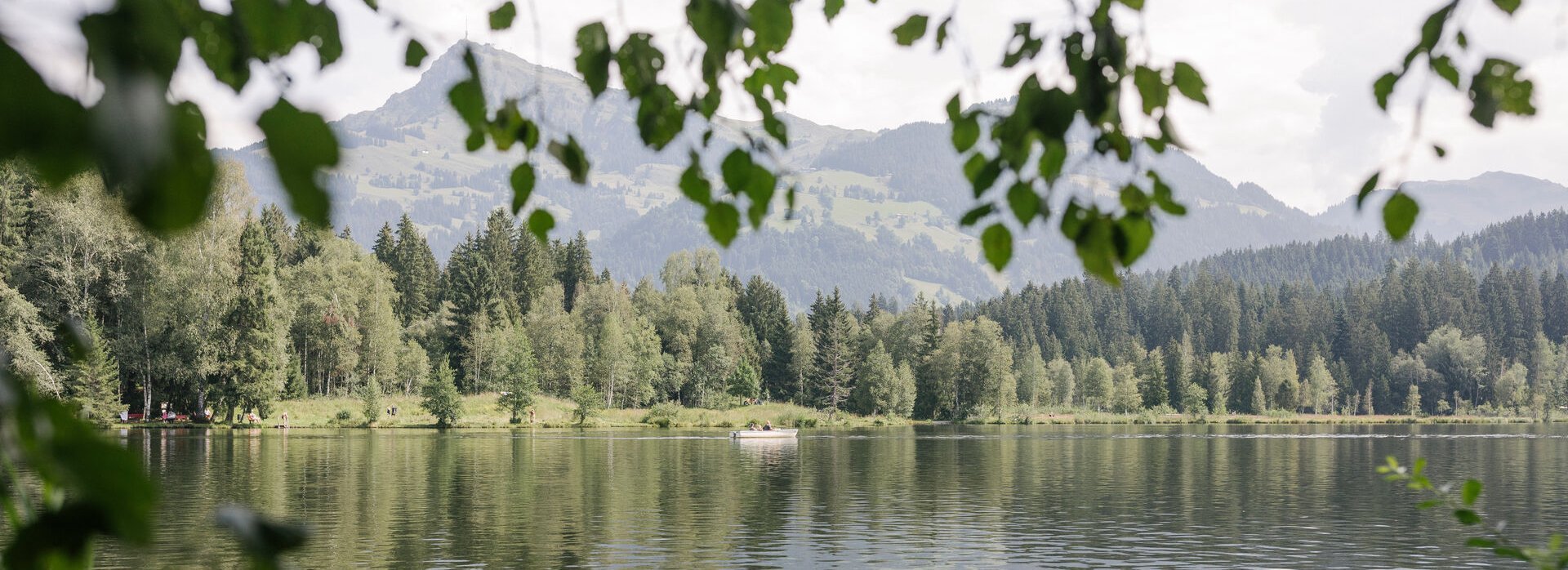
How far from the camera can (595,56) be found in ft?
8.93

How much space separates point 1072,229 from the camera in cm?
246

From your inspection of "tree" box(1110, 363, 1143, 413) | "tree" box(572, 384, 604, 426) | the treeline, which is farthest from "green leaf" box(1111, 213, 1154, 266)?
"tree" box(1110, 363, 1143, 413)

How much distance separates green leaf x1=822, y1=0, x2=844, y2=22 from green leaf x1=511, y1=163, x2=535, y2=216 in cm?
103

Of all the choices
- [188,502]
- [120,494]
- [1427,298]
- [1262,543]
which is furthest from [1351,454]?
[1427,298]

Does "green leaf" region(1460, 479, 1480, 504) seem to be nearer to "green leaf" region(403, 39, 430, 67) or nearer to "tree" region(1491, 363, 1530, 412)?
"green leaf" region(403, 39, 430, 67)

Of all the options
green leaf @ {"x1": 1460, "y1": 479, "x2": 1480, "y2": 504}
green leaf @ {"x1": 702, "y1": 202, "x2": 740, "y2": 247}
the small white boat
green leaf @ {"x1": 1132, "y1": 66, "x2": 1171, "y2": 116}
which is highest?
green leaf @ {"x1": 1132, "y1": 66, "x2": 1171, "y2": 116}

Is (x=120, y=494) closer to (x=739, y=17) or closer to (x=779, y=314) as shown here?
(x=739, y=17)

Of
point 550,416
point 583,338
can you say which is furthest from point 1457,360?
point 550,416

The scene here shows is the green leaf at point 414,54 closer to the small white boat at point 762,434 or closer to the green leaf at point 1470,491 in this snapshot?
the green leaf at point 1470,491

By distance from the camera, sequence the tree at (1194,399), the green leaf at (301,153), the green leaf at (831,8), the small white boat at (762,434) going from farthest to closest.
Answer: the tree at (1194,399), the small white boat at (762,434), the green leaf at (831,8), the green leaf at (301,153)

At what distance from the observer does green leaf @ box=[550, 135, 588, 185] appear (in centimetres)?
266

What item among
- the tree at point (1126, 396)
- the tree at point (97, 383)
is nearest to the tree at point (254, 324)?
the tree at point (97, 383)

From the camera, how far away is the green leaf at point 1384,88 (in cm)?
269

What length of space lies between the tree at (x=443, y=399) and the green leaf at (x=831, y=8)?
80.9 meters
